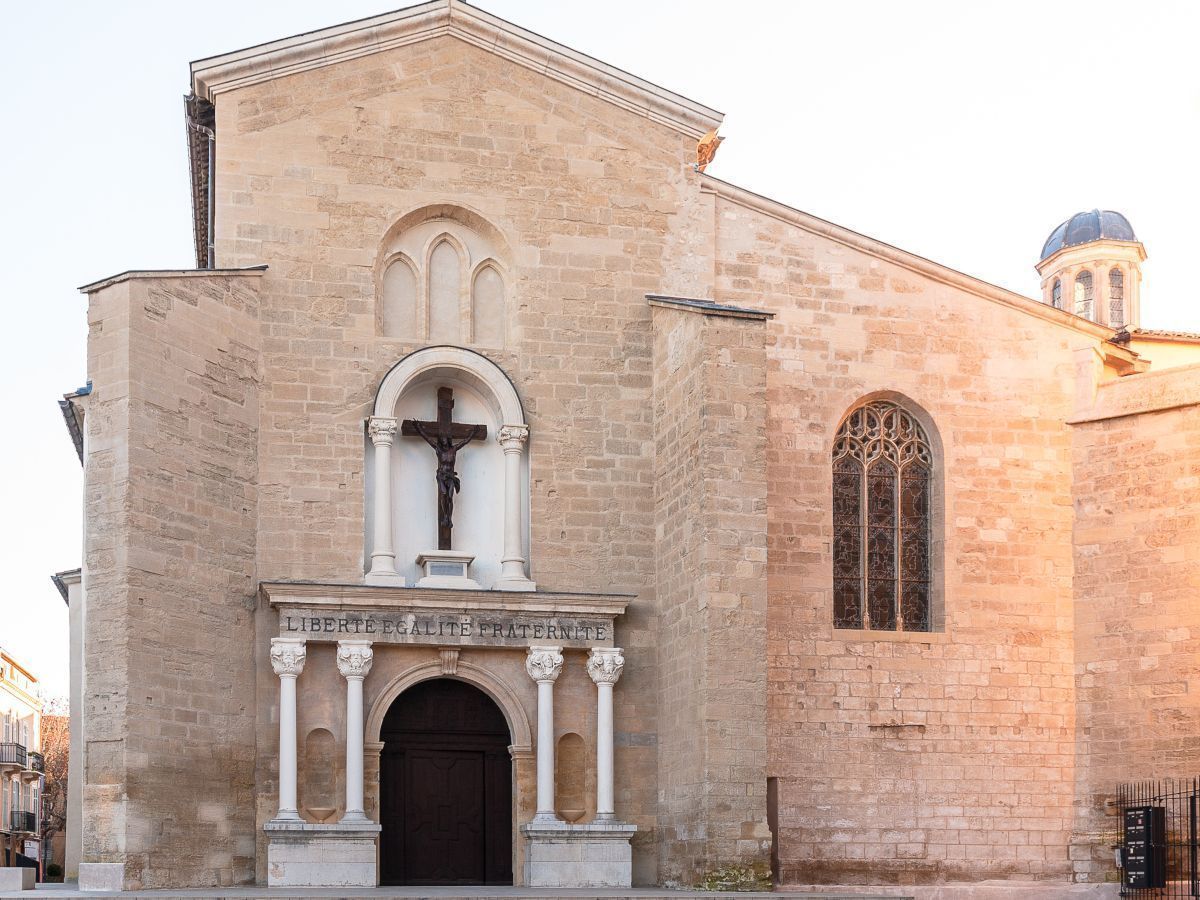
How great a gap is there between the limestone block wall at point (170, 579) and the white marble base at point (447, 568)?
1.78 meters

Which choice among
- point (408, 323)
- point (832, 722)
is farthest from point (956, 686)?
point (408, 323)

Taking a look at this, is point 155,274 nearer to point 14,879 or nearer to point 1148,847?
point 14,879

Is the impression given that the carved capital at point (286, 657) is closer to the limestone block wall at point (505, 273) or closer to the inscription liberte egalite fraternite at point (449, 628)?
the inscription liberte egalite fraternite at point (449, 628)

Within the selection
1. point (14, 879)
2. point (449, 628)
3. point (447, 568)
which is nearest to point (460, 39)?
point (447, 568)

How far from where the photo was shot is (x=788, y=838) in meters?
18.5

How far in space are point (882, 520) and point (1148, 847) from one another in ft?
14.3

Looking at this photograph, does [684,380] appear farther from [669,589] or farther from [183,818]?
[183,818]

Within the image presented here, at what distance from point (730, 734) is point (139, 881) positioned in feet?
18.0

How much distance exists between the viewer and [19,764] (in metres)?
48.3

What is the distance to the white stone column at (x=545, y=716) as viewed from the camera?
17703mm

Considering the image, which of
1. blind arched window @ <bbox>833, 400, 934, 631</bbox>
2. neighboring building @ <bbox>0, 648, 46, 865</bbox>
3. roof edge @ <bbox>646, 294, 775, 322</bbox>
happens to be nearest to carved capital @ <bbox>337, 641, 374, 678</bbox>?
roof edge @ <bbox>646, 294, 775, 322</bbox>

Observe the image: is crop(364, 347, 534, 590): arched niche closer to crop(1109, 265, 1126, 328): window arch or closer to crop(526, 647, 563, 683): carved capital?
crop(526, 647, 563, 683): carved capital

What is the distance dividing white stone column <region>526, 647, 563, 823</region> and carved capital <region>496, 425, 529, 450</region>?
2.09m

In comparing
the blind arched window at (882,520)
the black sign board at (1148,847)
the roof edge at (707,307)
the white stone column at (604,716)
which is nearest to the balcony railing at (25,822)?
the white stone column at (604,716)
